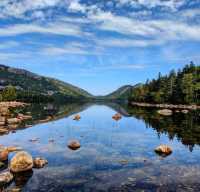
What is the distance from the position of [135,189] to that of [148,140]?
82.3 feet

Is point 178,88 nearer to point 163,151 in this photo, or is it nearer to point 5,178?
point 163,151

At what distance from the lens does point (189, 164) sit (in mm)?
30438

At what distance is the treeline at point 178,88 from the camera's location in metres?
137

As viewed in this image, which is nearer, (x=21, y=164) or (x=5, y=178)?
(x=5, y=178)

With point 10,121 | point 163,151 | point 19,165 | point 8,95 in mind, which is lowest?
point 163,151

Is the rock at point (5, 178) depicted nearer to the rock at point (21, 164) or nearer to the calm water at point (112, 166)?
the calm water at point (112, 166)

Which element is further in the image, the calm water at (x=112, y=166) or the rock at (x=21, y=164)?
the rock at (x=21, y=164)

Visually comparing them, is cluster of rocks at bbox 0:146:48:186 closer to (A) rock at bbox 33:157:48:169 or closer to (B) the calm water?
(A) rock at bbox 33:157:48:169

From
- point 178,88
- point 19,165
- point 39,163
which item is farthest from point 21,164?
point 178,88

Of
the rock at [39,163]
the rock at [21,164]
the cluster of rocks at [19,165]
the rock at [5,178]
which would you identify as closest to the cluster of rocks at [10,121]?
the rock at [39,163]

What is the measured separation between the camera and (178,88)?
472ft

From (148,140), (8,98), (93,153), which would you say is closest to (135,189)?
(93,153)

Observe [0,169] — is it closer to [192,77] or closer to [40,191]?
[40,191]

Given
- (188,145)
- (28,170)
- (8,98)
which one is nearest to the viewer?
(28,170)
